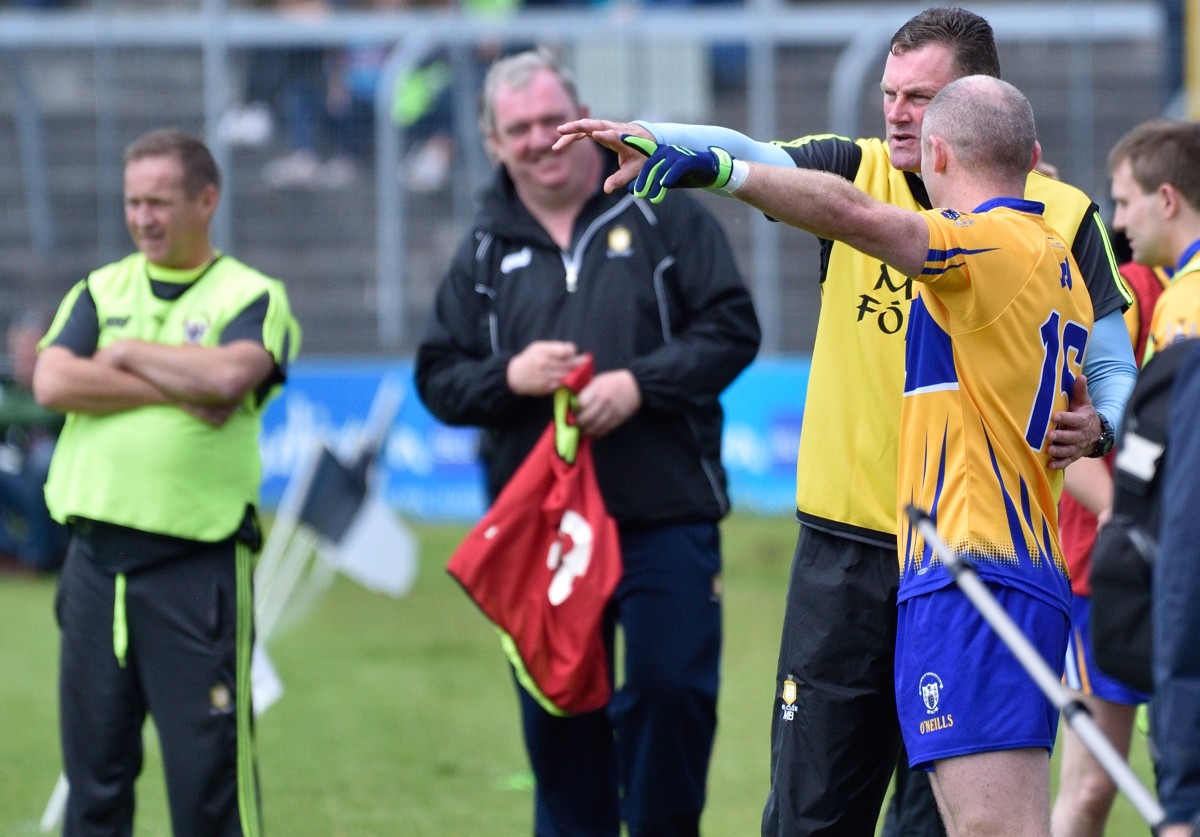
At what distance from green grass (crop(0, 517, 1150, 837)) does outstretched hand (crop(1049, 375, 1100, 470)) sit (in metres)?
2.75

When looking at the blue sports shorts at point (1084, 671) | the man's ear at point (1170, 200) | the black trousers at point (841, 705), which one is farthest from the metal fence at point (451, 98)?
the black trousers at point (841, 705)

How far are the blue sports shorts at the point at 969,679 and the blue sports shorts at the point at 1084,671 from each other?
5.09ft

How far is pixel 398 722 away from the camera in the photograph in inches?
310

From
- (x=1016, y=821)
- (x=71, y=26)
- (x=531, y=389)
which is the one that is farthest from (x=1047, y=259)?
(x=71, y=26)

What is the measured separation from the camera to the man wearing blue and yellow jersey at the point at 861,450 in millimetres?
3936

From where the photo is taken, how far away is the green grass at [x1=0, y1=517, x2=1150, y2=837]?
630 centimetres

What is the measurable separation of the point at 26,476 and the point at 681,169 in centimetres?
1030

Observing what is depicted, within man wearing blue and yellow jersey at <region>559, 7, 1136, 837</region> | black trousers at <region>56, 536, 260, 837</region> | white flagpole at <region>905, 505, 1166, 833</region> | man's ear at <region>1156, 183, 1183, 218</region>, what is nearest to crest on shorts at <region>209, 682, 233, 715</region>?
black trousers at <region>56, 536, 260, 837</region>

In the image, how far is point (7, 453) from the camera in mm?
12789

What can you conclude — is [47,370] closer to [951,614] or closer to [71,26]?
[951,614]

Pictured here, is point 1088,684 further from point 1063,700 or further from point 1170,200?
point 1063,700

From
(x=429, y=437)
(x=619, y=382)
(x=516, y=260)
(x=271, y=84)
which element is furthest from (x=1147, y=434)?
(x=271, y=84)

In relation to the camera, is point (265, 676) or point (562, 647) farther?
point (265, 676)

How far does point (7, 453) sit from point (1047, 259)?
10.7 meters
